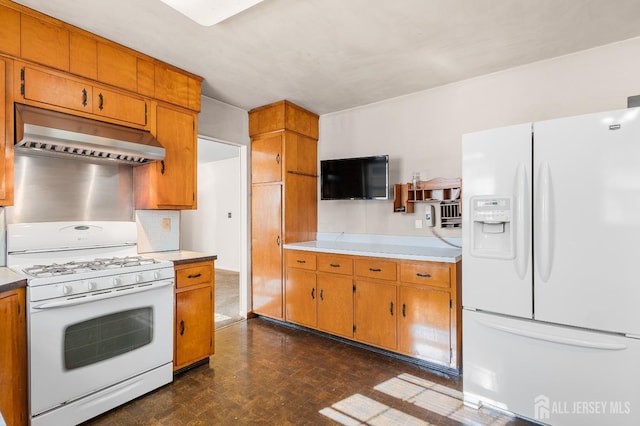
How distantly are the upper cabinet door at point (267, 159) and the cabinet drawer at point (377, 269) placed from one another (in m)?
1.44

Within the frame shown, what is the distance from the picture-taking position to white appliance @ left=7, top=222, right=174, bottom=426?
1795mm

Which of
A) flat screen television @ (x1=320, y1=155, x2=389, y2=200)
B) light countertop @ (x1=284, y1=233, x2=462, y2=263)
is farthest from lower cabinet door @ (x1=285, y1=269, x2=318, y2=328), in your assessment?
flat screen television @ (x1=320, y1=155, x2=389, y2=200)

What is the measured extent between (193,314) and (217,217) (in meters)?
4.75

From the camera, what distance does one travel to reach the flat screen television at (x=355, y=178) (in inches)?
134

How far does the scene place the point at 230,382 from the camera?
245 cm

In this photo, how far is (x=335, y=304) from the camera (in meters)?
3.22

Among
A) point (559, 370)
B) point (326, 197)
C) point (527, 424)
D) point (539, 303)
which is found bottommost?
point (527, 424)

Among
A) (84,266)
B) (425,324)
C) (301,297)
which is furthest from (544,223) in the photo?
(84,266)

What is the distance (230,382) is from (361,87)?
9.64 feet

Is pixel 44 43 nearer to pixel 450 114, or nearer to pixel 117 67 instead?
pixel 117 67

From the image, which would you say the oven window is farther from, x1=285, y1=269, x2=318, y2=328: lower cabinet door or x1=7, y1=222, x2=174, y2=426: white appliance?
x1=285, y1=269, x2=318, y2=328: lower cabinet door

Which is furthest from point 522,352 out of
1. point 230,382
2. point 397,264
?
point 230,382

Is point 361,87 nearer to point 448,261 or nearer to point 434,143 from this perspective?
point 434,143

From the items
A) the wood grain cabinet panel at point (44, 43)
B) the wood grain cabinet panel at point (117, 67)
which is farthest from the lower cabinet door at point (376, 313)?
the wood grain cabinet panel at point (44, 43)
